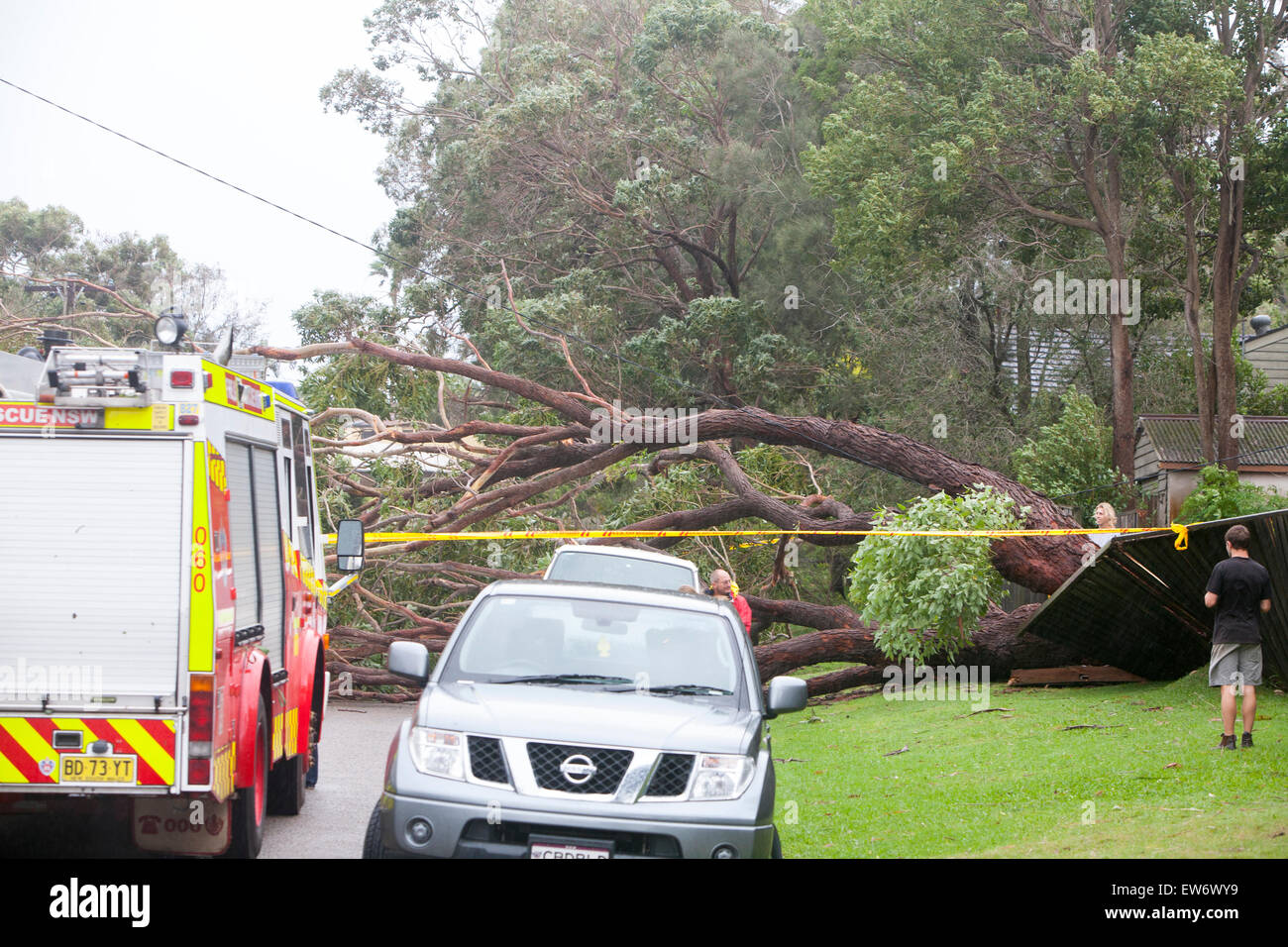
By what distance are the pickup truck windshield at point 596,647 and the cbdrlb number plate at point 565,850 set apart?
1031 millimetres

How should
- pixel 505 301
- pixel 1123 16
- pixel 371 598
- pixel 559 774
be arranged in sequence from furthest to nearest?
pixel 505 301
pixel 1123 16
pixel 371 598
pixel 559 774

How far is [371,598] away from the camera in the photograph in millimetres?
16297

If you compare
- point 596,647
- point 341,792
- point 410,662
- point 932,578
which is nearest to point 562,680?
point 596,647

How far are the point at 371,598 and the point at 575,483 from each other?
4.43 m

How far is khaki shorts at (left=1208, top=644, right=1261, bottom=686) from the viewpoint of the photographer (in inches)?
380

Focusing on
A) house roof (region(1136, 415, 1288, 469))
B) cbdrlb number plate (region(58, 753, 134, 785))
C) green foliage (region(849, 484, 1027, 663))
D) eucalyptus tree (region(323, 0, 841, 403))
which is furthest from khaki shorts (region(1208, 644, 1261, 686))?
eucalyptus tree (region(323, 0, 841, 403))

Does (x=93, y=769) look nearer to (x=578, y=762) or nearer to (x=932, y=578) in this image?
(x=578, y=762)

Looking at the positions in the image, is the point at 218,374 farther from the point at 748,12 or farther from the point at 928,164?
the point at 748,12

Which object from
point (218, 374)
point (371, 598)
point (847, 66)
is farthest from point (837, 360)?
point (218, 374)

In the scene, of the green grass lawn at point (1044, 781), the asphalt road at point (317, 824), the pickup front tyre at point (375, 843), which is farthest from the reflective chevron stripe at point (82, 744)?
the green grass lawn at point (1044, 781)

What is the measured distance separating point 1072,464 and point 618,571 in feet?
34.2

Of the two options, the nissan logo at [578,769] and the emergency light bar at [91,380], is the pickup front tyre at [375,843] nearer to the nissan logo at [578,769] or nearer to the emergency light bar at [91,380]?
the nissan logo at [578,769]

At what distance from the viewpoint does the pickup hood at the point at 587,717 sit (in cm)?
550

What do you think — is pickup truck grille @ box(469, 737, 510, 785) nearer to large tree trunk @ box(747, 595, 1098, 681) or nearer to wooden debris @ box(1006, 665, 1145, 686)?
large tree trunk @ box(747, 595, 1098, 681)
